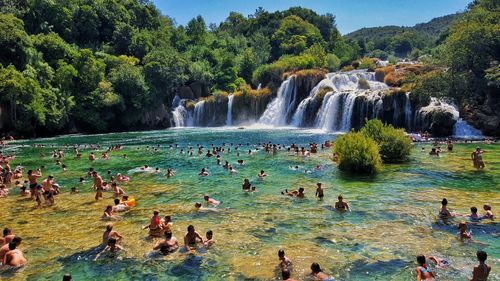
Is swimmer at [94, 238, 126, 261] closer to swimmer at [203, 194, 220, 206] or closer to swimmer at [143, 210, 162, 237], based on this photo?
swimmer at [143, 210, 162, 237]

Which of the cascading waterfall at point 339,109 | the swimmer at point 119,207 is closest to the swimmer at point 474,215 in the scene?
the swimmer at point 119,207

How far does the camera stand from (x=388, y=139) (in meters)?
30.6

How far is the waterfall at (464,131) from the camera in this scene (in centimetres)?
4591

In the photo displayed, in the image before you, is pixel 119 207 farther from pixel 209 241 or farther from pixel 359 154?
pixel 359 154

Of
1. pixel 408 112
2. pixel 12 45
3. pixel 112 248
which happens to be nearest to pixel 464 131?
pixel 408 112

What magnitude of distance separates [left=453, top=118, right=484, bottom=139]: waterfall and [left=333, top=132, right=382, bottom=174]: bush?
23.9 meters

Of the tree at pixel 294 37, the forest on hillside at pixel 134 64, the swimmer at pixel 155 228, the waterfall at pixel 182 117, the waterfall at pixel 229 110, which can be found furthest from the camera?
the tree at pixel 294 37

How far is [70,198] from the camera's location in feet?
75.3

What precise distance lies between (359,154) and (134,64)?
220 ft

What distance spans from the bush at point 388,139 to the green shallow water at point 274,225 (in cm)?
171

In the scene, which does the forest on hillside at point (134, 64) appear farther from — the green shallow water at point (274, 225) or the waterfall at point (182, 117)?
the green shallow water at point (274, 225)

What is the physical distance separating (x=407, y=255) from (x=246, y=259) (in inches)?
197

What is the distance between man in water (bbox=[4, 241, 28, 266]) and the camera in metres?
→ 12.9

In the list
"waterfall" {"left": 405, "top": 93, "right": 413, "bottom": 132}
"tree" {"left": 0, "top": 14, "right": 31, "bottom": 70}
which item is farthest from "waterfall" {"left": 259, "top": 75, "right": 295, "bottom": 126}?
"tree" {"left": 0, "top": 14, "right": 31, "bottom": 70}
